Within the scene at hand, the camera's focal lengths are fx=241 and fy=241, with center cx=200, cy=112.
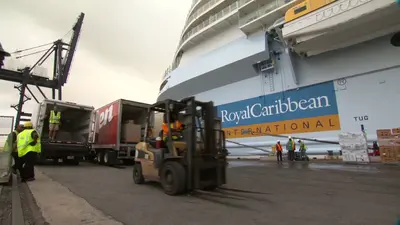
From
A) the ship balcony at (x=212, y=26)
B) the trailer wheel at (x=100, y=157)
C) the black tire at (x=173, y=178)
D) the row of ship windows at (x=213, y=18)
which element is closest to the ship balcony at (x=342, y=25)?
the ship balcony at (x=212, y=26)

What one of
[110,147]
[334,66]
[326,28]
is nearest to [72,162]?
[110,147]

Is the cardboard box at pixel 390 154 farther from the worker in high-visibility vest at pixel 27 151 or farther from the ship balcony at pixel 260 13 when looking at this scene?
the worker in high-visibility vest at pixel 27 151

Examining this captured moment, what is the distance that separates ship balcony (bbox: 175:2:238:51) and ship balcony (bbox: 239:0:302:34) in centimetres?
82

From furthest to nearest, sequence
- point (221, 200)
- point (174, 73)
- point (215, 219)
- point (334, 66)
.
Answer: point (174, 73) < point (334, 66) < point (221, 200) < point (215, 219)

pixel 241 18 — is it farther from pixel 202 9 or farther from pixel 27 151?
pixel 27 151

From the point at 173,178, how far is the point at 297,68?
41.8 feet

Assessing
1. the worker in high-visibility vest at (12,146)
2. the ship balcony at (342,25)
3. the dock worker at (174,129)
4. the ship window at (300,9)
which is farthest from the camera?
the ship window at (300,9)

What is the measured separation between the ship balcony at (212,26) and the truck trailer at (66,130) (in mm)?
10862

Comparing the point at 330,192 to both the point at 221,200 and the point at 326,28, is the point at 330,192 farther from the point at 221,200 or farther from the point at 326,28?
the point at 326,28

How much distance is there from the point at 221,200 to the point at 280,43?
44.3 ft

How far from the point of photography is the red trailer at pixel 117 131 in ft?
35.7

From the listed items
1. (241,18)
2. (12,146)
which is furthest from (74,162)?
(241,18)

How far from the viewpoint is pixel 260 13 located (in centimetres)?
1556

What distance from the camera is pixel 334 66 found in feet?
44.4
